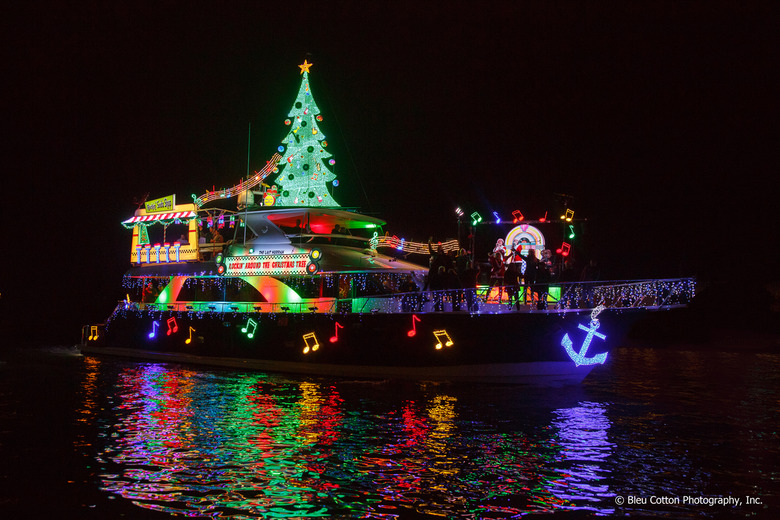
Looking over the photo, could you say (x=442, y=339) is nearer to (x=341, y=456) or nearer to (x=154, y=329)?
(x=341, y=456)

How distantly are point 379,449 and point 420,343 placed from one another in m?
6.31

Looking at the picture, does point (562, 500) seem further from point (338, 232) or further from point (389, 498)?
point (338, 232)

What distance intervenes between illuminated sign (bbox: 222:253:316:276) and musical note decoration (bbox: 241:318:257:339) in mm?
1325

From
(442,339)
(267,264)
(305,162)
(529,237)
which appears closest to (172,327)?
(267,264)

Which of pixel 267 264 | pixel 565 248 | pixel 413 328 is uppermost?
pixel 565 248

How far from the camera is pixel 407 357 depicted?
16.2 m

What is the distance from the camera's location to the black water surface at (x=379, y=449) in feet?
24.8

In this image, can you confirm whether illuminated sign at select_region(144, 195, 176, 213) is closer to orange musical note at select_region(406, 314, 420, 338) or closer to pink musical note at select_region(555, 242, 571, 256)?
orange musical note at select_region(406, 314, 420, 338)

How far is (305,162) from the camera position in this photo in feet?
70.5

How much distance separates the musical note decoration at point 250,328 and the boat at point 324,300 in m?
0.04

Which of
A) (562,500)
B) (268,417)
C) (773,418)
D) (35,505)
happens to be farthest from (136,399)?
(773,418)

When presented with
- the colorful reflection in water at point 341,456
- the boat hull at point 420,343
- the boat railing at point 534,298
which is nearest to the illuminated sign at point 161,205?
the boat hull at point 420,343

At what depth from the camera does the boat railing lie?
14844 mm

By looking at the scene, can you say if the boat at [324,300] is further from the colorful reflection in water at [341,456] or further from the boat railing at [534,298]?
the colorful reflection in water at [341,456]
